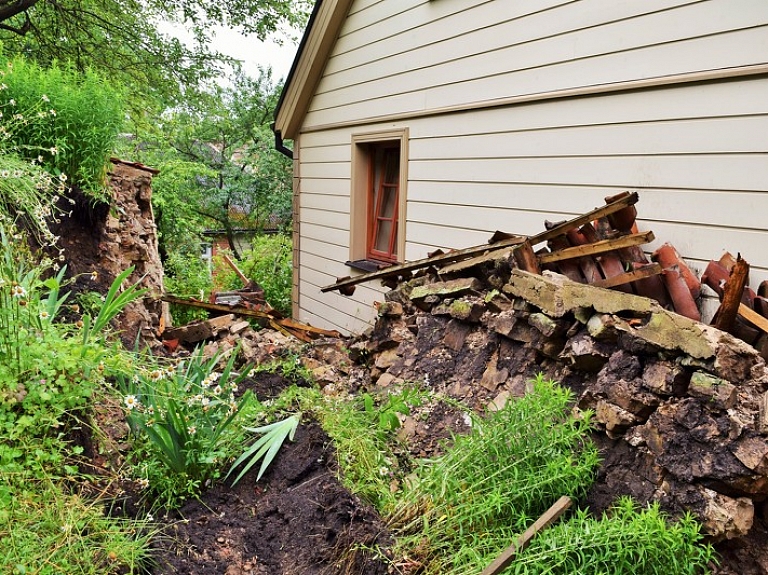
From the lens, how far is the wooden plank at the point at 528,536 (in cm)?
184

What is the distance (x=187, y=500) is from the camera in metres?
2.44

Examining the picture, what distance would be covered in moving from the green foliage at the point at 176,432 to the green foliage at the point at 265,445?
0.32ft

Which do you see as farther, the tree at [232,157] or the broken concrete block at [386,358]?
the tree at [232,157]

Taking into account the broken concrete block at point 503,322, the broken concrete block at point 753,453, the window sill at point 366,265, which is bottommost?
the window sill at point 366,265

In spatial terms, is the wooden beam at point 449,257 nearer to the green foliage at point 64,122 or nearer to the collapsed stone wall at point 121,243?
the collapsed stone wall at point 121,243

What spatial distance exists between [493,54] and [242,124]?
37.4 ft

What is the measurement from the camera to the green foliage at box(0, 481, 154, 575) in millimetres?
1814

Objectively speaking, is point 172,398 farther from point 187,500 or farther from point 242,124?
point 242,124

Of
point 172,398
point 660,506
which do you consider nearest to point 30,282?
point 172,398

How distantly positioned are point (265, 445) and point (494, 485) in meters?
1.23

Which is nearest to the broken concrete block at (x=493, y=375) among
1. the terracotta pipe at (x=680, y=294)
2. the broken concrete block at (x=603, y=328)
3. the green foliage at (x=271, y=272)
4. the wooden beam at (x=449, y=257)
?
the broken concrete block at (x=603, y=328)

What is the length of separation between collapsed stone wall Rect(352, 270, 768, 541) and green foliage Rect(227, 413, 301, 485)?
1063 millimetres

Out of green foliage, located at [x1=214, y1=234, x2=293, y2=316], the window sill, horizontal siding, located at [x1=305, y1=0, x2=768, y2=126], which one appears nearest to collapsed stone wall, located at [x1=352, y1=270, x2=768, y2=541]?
horizontal siding, located at [x1=305, y1=0, x2=768, y2=126]

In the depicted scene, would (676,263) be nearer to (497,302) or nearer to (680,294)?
(680,294)
